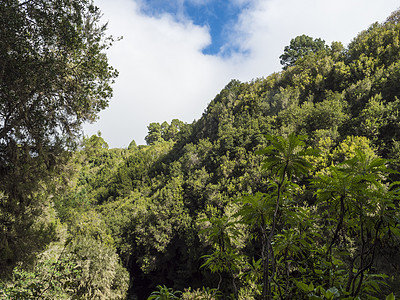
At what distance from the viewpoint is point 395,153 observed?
15258mm

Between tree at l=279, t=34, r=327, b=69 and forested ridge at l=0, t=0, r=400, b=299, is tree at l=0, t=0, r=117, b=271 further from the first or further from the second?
tree at l=279, t=34, r=327, b=69

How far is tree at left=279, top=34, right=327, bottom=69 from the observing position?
4562 cm

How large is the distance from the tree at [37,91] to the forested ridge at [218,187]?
0.03m

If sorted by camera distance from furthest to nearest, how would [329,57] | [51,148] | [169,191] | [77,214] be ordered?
1. [329,57]
2. [169,191]
3. [77,214]
4. [51,148]

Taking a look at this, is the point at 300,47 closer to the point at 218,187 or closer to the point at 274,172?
the point at 218,187

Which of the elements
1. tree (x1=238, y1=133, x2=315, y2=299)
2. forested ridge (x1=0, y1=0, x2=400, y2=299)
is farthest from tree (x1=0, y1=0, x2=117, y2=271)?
tree (x1=238, y1=133, x2=315, y2=299)

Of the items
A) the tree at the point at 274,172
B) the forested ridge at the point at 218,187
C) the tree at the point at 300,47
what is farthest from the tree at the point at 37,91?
the tree at the point at 300,47

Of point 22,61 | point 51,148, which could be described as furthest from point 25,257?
point 22,61

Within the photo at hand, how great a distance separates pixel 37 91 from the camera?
4734mm

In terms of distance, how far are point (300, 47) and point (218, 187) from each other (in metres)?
38.4

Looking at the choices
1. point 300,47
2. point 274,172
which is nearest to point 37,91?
point 274,172

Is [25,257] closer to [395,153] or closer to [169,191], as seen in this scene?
[395,153]

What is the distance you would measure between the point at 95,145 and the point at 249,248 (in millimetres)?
15723

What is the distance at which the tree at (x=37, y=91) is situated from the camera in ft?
14.3
